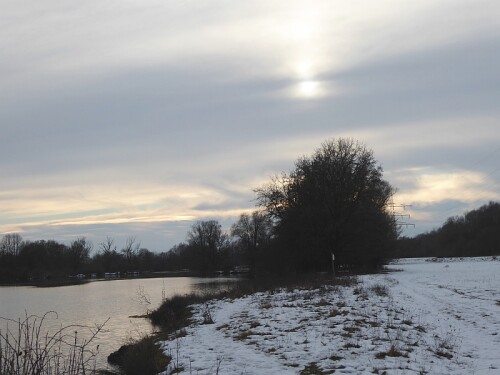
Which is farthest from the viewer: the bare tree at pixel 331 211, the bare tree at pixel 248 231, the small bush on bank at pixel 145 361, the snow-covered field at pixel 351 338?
the bare tree at pixel 248 231

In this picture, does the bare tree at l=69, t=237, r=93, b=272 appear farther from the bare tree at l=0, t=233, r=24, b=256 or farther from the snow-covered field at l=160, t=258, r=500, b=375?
the snow-covered field at l=160, t=258, r=500, b=375

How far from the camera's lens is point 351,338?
36.0ft

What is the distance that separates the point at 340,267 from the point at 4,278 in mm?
84869

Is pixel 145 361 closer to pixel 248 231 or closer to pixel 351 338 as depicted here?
pixel 351 338

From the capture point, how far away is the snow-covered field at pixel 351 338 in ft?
29.3

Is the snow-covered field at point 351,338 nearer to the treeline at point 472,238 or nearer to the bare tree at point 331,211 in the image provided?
the bare tree at point 331,211

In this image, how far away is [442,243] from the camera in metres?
126

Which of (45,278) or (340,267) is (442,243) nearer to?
(340,267)

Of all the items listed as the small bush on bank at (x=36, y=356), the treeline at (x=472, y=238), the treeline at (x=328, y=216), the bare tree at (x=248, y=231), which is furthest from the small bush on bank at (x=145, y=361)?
the treeline at (x=472, y=238)

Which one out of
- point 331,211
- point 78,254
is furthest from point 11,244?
point 331,211

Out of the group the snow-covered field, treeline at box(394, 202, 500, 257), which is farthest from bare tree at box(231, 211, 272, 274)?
the snow-covered field

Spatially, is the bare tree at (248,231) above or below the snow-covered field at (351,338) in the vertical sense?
above

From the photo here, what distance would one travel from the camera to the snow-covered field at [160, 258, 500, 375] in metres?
8.93

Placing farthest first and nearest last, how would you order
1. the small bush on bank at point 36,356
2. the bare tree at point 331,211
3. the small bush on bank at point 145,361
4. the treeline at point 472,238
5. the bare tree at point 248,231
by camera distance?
1. the treeline at point 472,238
2. the bare tree at point 248,231
3. the bare tree at point 331,211
4. the small bush on bank at point 145,361
5. the small bush on bank at point 36,356
